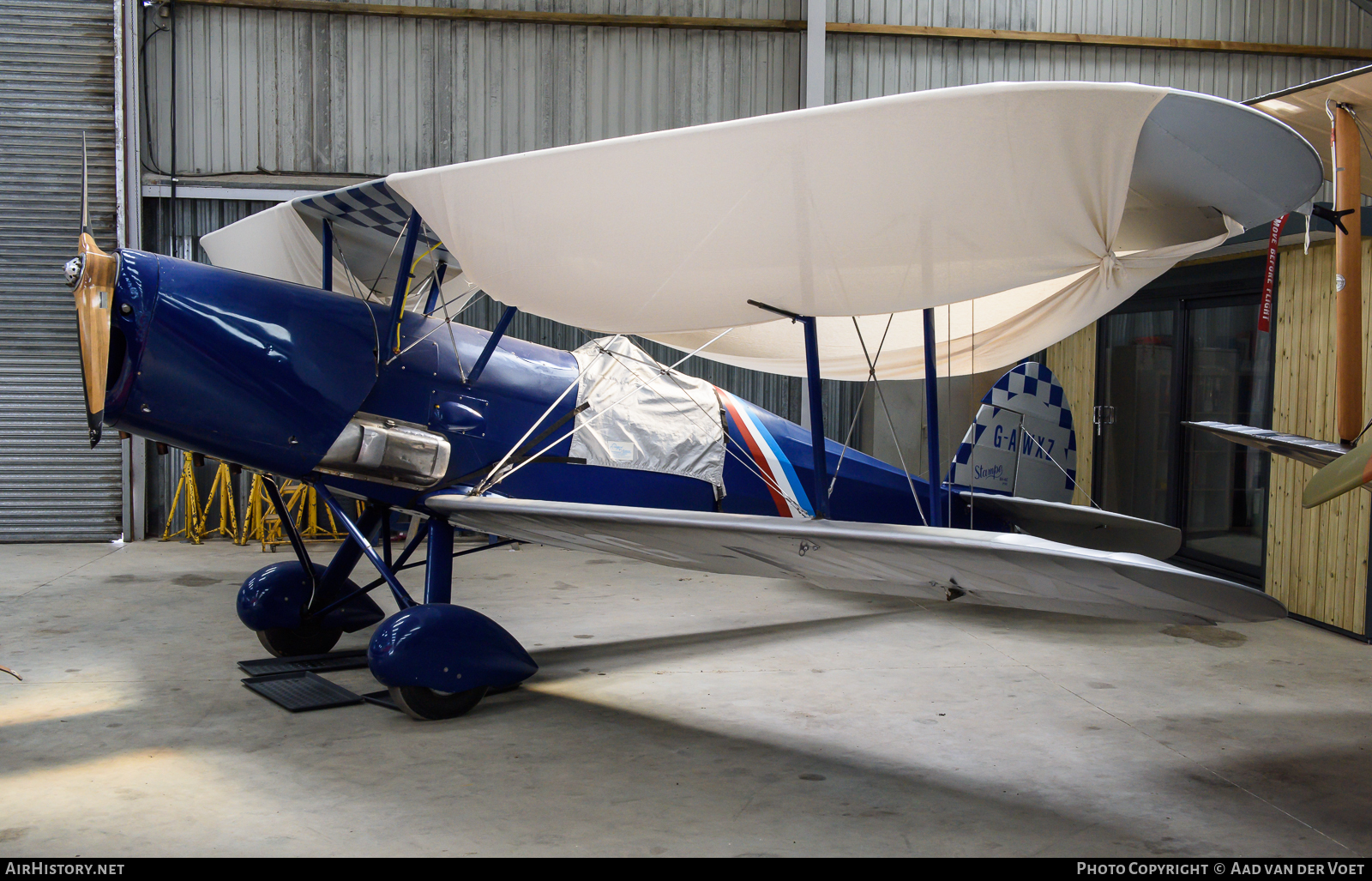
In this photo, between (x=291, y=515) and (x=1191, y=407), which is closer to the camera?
(x=1191, y=407)

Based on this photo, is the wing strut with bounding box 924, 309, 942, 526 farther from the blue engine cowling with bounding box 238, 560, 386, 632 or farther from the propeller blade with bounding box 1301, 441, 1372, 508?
the blue engine cowling with bounding box 238, 560, 386, 632

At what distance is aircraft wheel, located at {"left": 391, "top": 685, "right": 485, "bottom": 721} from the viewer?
385cm

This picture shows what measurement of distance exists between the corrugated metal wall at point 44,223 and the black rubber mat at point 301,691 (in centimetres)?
575

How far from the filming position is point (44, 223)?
8.84 m

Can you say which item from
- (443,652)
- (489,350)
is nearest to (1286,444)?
(489,350)

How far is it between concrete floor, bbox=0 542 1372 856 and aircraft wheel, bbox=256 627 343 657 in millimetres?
211

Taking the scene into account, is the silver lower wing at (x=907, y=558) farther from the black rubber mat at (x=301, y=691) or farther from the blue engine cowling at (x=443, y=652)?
the black rubber mat at (x=301, y=691)

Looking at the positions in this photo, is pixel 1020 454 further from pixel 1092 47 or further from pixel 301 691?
pixel 1092 47

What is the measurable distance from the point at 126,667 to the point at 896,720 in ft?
11.7

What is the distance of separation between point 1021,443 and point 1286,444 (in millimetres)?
1796

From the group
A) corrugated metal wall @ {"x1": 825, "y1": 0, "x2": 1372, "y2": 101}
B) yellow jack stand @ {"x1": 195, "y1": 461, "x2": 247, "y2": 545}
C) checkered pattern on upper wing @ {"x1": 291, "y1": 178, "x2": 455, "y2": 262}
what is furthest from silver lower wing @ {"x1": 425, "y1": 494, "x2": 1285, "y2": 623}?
corrugated metal wall @ {"x1": 825, "y1": 0, "x2": 1372, "y2": 101}

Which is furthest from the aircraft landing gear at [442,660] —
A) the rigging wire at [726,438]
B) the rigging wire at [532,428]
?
the rigging wire at [726,438]

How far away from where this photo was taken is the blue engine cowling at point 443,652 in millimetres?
3773
